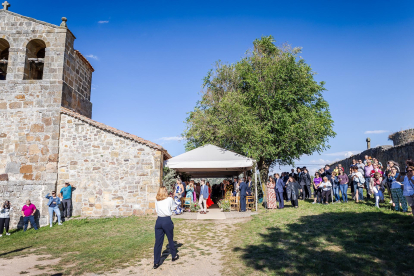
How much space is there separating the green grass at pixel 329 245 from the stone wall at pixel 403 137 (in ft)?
40.3

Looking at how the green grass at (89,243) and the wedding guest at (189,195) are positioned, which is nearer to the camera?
the green grass at (89,243)

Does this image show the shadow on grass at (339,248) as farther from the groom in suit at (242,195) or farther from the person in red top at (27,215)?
the person in red top at (27,215)

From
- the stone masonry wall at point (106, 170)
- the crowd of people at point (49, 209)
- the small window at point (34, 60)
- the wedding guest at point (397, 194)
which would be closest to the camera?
the wedding guest at point (397, 194)

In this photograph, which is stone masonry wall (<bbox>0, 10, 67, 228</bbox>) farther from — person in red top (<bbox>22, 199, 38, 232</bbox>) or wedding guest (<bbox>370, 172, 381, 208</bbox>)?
wedding guest (<bbox>370, 172, 381, 208</bbox>)

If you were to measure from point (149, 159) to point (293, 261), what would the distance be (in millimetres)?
8620

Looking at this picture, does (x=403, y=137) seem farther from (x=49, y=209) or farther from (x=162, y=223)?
(x=49, y=209)

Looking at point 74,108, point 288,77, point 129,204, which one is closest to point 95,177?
point 129,204

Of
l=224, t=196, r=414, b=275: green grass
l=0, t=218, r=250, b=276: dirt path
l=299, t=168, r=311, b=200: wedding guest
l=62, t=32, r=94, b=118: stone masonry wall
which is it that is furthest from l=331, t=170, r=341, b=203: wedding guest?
l=62, t=32, r=94, b=118: stone masonry wall

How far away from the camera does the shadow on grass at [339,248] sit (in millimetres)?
5227

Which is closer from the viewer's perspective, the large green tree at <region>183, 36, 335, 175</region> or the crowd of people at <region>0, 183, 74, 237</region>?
the crowd of people at <region>0, 183, 74, 237</region>

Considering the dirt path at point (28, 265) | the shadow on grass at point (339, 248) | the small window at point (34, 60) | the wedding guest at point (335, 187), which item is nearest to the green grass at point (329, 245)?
the shadow on grass at point (339, 248)

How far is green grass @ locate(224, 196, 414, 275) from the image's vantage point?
5277 millimetres

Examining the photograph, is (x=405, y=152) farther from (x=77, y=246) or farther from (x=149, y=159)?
(x=77, y=246)

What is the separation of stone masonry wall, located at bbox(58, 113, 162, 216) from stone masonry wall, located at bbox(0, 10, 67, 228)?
718mm
